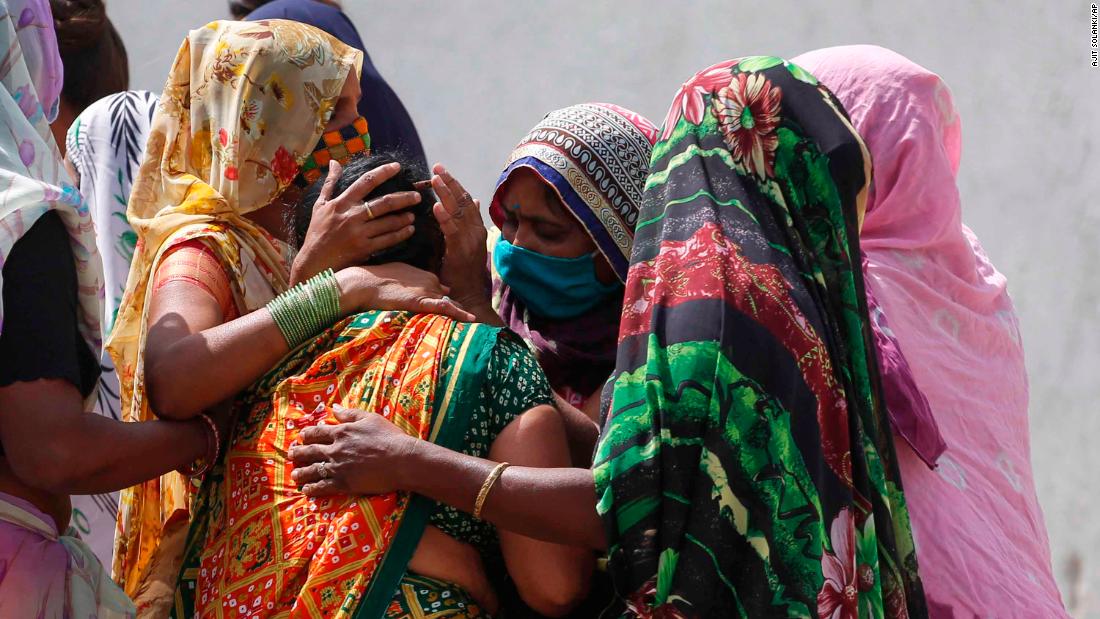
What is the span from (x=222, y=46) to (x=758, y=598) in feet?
5.23

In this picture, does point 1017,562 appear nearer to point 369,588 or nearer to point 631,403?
point 631,403

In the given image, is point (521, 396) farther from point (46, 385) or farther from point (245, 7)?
point (245, 7)

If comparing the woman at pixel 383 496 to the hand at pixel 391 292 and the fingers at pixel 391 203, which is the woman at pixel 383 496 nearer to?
the hand at pixel 391 292

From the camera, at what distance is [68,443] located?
2.02 m

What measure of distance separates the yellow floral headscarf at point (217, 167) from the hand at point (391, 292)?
1.11 ft

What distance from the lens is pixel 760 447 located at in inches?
76.1

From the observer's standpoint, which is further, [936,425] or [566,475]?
[936,425]

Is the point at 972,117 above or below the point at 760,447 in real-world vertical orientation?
below

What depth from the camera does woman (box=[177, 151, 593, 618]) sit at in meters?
1.98

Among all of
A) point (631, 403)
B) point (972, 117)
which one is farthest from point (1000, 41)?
point (631, 403)

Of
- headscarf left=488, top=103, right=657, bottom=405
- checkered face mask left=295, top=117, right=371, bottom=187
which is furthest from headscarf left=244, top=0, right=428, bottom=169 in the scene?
headscarf left=488, top=103, right=657, bottom=405

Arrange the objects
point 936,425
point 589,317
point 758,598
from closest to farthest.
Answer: point 758,598
point 936,425
point 589,317

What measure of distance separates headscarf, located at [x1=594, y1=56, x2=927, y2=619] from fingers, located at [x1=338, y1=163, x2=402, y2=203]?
1.63 ft

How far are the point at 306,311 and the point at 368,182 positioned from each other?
0.93ft
